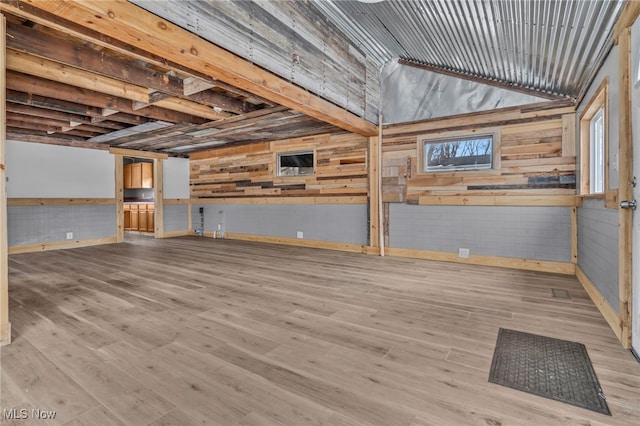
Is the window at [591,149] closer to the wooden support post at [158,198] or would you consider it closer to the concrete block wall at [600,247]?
the concrete block wall at [600,247]

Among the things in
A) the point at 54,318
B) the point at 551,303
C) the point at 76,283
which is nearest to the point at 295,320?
the point at 54,318

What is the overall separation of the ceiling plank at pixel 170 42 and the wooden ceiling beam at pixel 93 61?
88cm

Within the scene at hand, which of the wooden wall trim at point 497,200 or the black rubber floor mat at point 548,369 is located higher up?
the wooden wall trim at point 497,200

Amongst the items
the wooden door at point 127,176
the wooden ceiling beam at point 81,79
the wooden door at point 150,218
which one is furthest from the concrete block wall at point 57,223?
the wooden ceiling beam at point 81,79

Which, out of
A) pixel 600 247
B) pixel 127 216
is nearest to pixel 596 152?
pixel 600 247

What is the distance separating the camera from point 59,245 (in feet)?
21.7

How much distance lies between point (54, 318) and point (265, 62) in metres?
2.88

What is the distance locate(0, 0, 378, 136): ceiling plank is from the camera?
6.48 feet

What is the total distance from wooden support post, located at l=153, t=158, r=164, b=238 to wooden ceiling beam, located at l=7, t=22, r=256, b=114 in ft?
Answer: 15.3

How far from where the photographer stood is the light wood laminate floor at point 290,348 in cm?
148

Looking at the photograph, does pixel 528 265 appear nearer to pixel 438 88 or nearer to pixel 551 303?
pixel 551 303

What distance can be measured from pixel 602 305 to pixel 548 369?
1379mm

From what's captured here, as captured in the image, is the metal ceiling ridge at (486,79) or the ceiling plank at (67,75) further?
the metal ceiling ridge at (486,79)

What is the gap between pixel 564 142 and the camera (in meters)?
4.12
